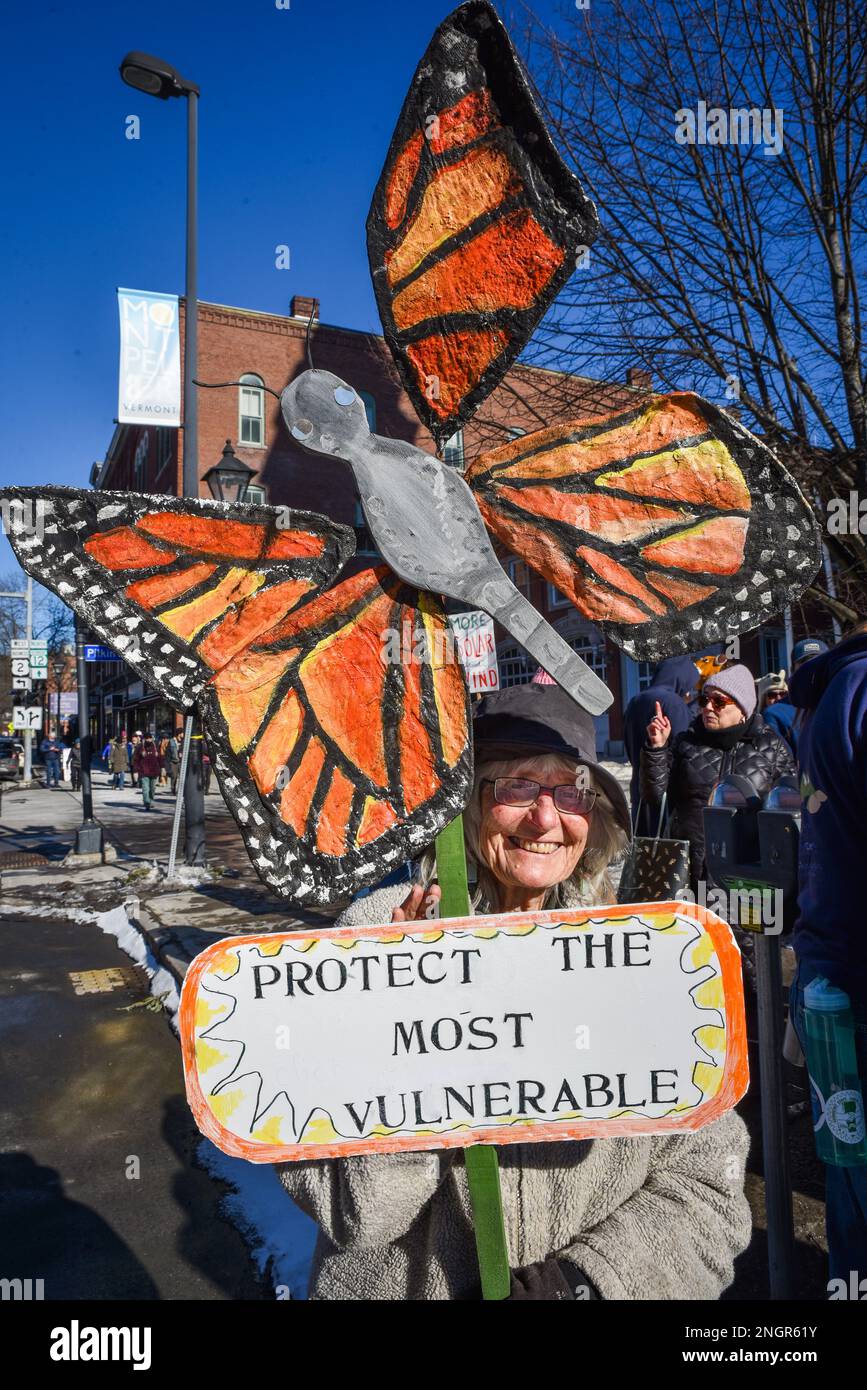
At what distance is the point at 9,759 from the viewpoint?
27.4m

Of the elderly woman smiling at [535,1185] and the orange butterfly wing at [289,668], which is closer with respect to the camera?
the orange butterfly wing at [289,668]

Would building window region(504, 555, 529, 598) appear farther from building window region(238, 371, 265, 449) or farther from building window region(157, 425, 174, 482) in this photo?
building window region(157, 425, 174, 482)

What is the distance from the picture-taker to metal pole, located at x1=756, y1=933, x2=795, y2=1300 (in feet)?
6.48

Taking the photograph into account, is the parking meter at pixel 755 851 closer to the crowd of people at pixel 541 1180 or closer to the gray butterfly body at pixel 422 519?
the crowd of people at pixel 541 1180

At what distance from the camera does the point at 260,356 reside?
24.0 metres

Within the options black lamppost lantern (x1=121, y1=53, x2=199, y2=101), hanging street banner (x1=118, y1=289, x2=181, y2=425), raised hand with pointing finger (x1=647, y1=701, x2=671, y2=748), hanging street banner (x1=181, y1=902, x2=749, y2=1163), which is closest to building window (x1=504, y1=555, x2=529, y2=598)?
hanging street banner (x1=181, y1=902, x2=749, y2=1163)

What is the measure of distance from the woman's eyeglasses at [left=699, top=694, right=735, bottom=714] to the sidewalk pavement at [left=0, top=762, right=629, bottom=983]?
2.79 feet

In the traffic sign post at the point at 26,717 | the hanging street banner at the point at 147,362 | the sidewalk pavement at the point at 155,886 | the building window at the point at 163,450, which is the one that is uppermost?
the building window at the point at 163,450

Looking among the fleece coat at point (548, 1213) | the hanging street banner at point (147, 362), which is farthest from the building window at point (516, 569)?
the hanging street banner at point (147, 362)

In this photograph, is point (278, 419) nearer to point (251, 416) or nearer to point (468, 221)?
point (251, 416)

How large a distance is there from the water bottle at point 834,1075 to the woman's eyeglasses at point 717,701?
2313mm

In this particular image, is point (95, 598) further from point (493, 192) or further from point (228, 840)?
point (228, 840)

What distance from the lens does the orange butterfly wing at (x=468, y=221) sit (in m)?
1.14
